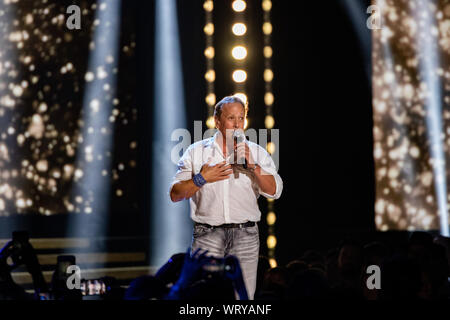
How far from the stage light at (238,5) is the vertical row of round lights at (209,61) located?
0.60 ft

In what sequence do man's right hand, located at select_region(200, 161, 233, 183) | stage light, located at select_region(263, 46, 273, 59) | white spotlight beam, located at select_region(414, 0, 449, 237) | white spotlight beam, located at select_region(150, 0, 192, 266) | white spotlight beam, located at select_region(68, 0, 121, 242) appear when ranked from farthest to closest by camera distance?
white spotlight beam, located at select_region(414, 0, 449, 237) < white spotlight beam, located at select_region(68, 0, 121, 242) < white spotlight beam, located at select_region(150, 0, 192, 266) < stage light, located at select_region(263, 46, 273, 59) < man's right hand, located at select_region(200, 161, 233, 183)

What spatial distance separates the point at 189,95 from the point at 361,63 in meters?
1.61

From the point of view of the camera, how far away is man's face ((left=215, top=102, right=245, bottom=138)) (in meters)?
2.57

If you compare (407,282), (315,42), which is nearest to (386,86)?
(315,42)

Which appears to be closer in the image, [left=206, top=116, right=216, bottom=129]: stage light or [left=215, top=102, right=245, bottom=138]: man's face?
[left=215, top=102, right=245, bottom=138]: man's face

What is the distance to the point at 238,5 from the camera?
5.20m

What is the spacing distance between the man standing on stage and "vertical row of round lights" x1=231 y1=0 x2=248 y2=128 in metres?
2.50

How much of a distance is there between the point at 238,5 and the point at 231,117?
9.32 feet

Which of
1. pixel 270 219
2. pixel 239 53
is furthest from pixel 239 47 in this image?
pixel 270 219

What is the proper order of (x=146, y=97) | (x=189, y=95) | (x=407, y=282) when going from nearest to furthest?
1. (x=407, y=282)
2. (x=189, y=95)
3. (x=146, y=97)

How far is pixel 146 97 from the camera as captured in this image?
6051mm

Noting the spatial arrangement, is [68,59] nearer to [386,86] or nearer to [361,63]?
[361,63]

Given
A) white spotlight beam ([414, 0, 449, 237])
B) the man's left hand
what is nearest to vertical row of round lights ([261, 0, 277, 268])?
white spotlight beam ([414, 0, 449, 237])

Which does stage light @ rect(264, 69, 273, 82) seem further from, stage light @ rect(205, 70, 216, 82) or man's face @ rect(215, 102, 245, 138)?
man's face @ rect(215, 102, 245, 138)
